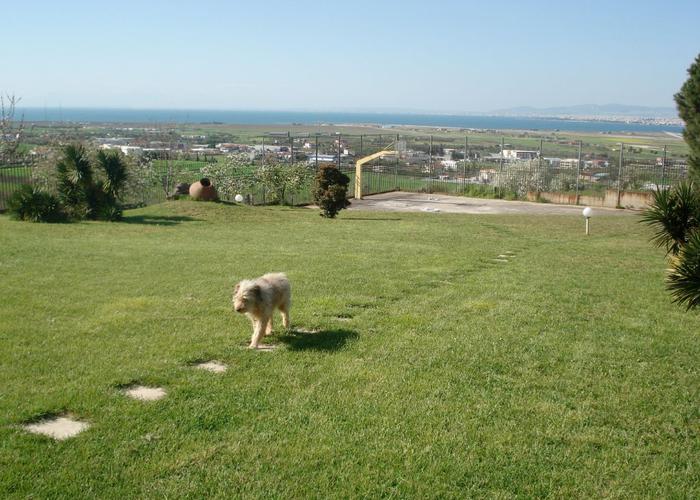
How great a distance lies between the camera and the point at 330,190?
23594mm

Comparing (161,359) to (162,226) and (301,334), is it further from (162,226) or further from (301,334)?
(162,226)

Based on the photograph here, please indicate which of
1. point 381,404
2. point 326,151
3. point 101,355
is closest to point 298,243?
point 101,355

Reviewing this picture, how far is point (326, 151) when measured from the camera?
36.5 metres

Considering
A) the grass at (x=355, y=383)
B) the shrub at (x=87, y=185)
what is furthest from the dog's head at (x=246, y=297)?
the shrub at (x=87, y=185)

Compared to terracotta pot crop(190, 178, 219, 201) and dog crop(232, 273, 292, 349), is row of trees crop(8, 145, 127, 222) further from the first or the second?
dog crop(232, 273, 292, 349)

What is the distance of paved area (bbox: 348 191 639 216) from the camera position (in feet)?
92.8

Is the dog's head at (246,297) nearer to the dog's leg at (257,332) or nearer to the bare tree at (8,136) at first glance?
the dog's leg at (257,332)

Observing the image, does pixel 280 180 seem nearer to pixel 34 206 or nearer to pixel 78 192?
pixel 78 192

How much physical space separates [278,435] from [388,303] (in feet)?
15.1

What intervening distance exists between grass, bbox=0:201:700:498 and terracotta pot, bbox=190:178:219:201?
1361cm

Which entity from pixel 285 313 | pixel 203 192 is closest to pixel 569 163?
pixel 203 192

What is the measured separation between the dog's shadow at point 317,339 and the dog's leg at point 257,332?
1.13 feet

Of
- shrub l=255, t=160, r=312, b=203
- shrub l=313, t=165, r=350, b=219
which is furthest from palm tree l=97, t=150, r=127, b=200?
shrub l=255, t=160, r=312, b=203

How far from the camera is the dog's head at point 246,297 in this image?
23.3ft
